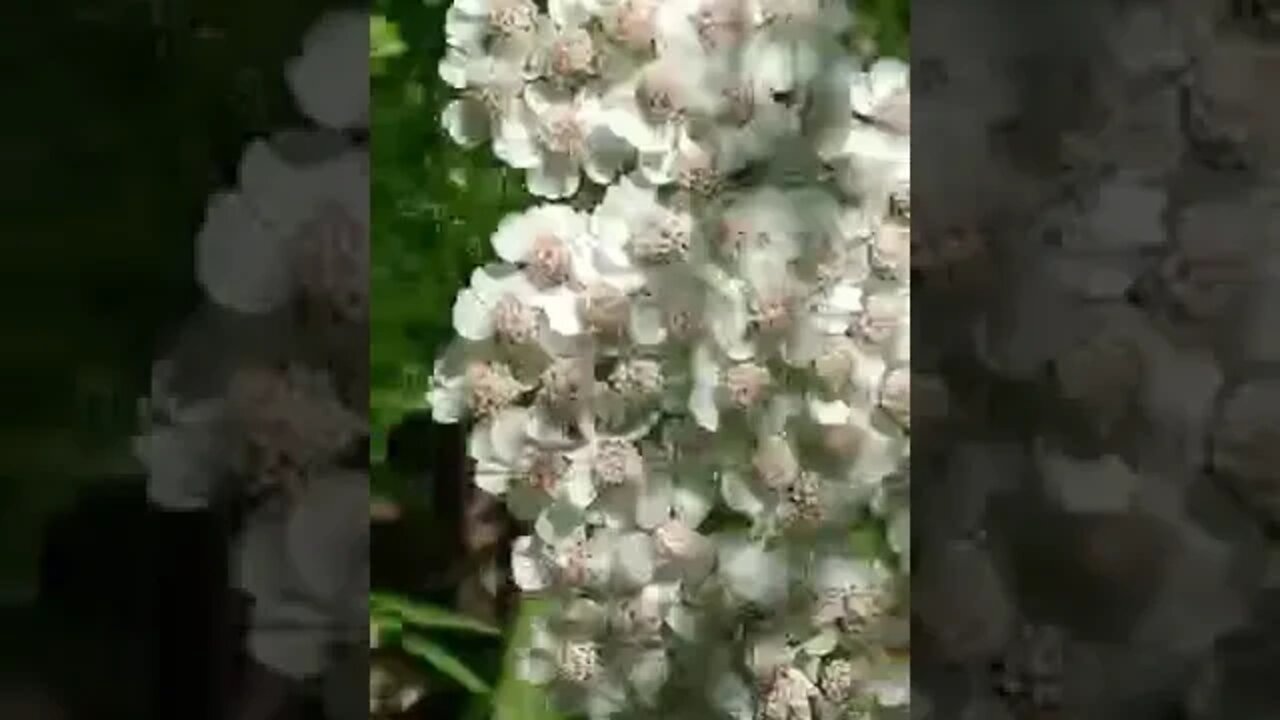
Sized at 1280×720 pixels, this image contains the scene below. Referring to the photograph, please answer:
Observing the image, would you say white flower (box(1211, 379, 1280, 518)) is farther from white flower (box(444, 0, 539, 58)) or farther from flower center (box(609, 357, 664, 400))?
white flower (box(444, 0, 539, 58))

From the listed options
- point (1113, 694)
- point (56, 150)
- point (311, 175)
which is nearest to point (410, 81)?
point (311, 175)

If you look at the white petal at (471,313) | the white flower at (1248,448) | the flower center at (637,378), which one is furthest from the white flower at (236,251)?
the white flower at (1248,448)

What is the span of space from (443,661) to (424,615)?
0.03 metres

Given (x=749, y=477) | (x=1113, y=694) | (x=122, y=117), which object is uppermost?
(x=122, y=117)

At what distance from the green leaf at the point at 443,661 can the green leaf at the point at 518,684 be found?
11mm

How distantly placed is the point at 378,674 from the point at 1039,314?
1.55 feet

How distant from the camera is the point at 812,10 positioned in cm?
117

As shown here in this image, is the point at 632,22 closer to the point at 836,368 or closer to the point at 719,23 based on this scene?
the point at 719,23

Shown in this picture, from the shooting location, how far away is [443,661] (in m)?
1.16

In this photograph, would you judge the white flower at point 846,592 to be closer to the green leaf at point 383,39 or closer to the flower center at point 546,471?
the flower center at point 546,471

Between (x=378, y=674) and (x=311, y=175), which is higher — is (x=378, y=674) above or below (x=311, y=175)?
below

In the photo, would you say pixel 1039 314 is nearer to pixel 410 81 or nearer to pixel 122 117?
pixel 410 81

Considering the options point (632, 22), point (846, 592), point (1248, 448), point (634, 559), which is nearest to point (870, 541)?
point (846, 592)

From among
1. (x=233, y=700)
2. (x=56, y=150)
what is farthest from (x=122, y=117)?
(x=233, y=700)
